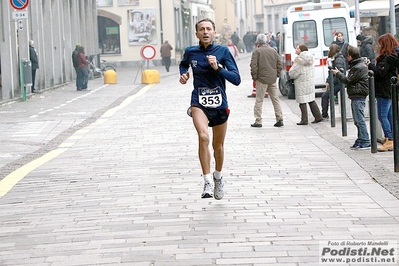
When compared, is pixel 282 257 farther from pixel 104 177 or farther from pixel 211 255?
pixel 104 177

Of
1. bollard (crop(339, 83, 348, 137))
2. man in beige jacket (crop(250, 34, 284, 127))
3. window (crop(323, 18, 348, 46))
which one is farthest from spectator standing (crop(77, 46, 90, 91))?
bollard (crop(339, 83, 348, 137))

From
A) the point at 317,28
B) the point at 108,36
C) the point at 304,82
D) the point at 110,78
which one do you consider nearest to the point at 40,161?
the point at 304,82

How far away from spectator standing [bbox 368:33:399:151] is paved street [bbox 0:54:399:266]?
0.43 meters

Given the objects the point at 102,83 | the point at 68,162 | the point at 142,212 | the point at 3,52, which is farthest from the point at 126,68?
the point at 142,212

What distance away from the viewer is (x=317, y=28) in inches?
993

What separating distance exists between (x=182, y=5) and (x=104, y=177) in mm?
52406

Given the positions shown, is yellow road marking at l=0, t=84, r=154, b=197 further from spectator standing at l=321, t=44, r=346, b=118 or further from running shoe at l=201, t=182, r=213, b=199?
spectator standing at l=321, t=44, r=346, b=118

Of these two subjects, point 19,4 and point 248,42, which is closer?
point 19,4

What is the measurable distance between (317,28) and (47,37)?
12.7 metres

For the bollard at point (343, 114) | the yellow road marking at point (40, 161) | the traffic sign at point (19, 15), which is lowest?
the yellow road marking at point (40, 161)

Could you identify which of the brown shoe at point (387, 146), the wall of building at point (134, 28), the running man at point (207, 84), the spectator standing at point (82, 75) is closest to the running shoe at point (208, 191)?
the running man at point (207, 84)

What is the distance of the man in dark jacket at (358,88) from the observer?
12828 mm

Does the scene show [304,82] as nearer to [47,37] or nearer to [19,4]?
[19,4]

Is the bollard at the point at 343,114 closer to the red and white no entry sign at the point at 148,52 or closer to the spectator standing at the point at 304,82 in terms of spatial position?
the spectator standing at the point at 304,82
